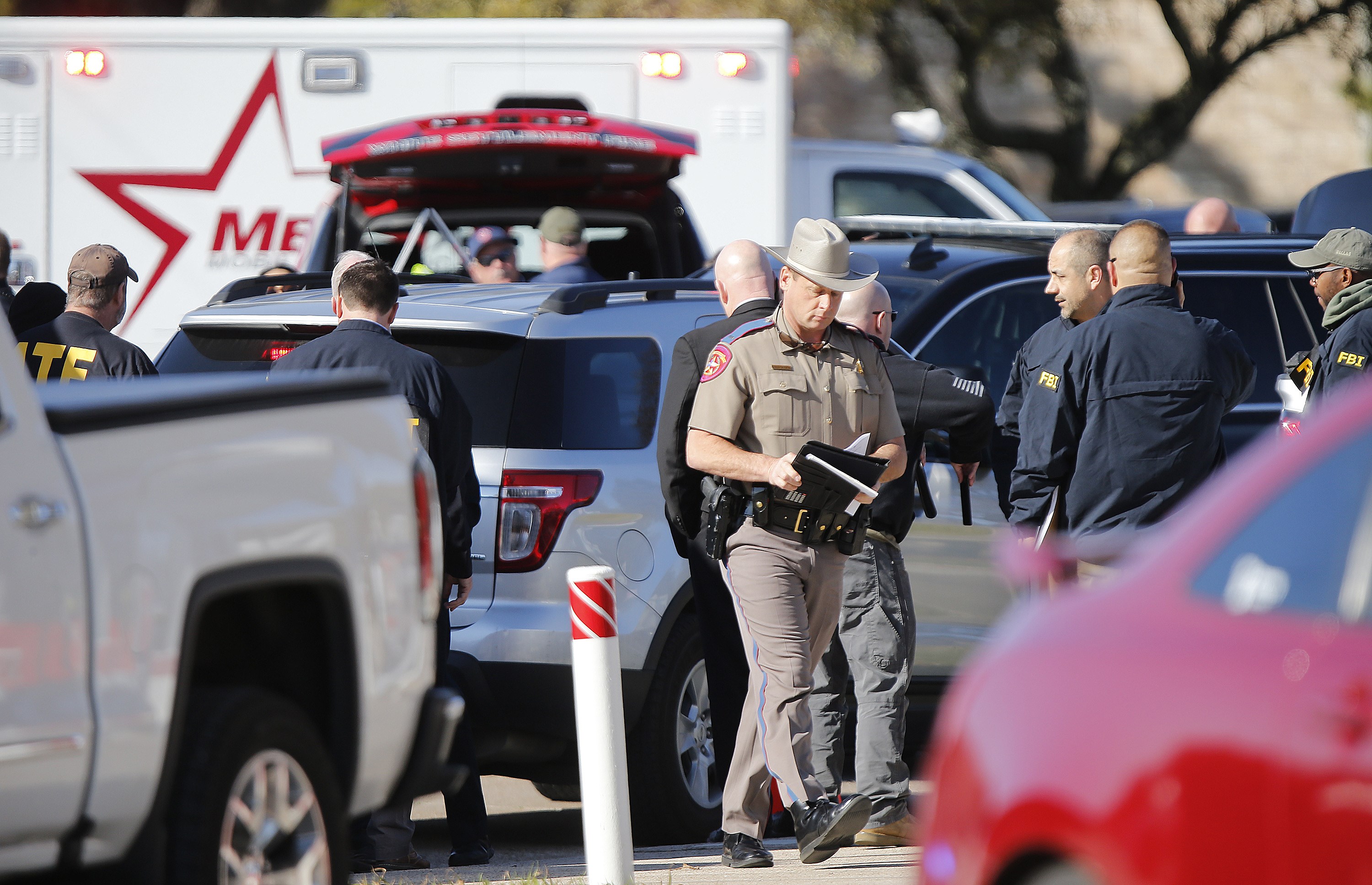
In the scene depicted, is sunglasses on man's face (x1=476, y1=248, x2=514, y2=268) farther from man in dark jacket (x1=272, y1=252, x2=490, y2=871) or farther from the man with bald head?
the man with bald head

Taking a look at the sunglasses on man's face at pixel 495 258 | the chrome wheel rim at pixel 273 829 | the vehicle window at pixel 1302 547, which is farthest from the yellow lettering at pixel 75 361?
the vehicle window at pixel 1302 547

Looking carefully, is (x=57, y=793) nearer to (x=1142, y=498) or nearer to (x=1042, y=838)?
(x=1042, y=838)

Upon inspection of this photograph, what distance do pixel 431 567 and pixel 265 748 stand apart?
73 centimetres

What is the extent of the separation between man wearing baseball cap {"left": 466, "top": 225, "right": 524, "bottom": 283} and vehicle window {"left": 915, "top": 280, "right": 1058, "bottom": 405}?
8.14 ft

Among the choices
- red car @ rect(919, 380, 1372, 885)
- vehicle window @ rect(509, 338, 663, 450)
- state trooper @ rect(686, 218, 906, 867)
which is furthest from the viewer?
vehicle window @ rect(509, 338, 663, 450)

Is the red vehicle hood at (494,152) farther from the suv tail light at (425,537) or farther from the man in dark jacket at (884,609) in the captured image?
the suv tail light at (425,537)

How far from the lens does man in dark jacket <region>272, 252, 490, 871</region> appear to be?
18.7 feet

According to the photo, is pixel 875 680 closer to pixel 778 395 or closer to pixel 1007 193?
pixel 778 395

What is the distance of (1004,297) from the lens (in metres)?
7.39

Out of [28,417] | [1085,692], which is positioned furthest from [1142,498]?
[28,417]

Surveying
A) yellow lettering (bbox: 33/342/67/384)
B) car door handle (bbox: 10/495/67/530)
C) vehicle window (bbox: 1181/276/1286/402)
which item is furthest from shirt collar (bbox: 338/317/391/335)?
vehicle window (bbox: 1181/276/1286/402)

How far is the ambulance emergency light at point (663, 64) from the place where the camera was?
11.0m

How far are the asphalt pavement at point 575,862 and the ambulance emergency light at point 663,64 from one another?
4910 millimetres

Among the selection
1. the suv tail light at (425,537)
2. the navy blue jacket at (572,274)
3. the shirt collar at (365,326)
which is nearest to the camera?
the suv tail light at (425,537)
